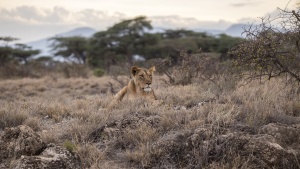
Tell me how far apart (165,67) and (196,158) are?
985 cm

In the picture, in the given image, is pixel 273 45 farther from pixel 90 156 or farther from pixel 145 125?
pixel 90 156

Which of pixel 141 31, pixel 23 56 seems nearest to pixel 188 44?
pixel 141 31

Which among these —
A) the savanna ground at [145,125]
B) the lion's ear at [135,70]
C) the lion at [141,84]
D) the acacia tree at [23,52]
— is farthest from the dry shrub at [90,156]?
the acacia tree at [23,52]

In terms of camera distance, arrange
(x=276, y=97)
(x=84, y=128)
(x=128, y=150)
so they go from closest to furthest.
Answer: (x=128, y=150) → (x=84, y=128) → (x=276, y=97)

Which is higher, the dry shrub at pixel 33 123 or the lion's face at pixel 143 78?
the lion's face at pixel 143 78

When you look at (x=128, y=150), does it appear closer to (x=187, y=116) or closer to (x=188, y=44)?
(x=187, y=116)

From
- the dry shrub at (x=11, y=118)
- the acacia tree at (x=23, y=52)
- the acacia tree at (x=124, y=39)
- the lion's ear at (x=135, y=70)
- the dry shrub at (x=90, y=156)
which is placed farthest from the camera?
the acacia tree at (x=23, y=52)

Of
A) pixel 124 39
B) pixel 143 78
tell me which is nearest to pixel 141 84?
pixel 143 78

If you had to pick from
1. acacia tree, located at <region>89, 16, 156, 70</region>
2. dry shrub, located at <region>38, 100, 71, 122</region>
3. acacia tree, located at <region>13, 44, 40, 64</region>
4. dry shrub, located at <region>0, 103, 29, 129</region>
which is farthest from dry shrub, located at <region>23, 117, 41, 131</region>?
acacia tree, located at <region>13, 44, 40, 64</region>

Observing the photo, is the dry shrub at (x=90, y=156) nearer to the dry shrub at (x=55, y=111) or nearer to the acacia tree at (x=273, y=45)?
the dry shrub at (x=55, y=111)

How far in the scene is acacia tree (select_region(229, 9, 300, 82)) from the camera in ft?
22.5

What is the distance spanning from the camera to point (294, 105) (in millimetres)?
6387

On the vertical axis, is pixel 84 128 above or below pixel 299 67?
below

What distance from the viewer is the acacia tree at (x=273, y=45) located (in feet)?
22.5
